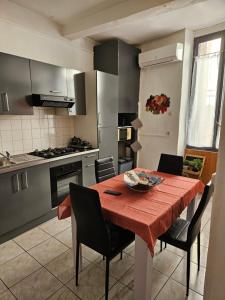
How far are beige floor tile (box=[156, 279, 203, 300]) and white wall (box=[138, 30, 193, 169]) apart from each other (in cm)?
226

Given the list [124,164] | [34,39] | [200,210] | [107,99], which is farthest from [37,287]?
[34,39]

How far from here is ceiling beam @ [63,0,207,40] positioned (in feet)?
6.95

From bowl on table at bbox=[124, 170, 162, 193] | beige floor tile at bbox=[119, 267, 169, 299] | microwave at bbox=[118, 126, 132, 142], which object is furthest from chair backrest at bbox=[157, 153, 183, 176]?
microwave at bbox=[118, 126, 132, 142]

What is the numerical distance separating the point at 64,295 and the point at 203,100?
3.32 meters

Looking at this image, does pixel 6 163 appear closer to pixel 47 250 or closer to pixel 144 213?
pixel 47 250

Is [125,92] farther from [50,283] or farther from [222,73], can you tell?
[50,283]

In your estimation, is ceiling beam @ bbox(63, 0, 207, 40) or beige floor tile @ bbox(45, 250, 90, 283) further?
ceiling beam @ bbox(63, 0, 207, 40)

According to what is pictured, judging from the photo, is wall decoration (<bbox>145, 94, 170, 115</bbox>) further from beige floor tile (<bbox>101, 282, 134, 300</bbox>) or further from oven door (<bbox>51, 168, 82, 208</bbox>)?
beige floor tile (<bbox>101, 282, 134, 300</bbox>)

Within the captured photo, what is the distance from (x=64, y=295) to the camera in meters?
1.54

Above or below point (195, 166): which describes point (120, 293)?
below

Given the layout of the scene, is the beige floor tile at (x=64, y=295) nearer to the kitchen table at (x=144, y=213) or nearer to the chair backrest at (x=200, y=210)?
the kitchen table at (x=144, y=213)

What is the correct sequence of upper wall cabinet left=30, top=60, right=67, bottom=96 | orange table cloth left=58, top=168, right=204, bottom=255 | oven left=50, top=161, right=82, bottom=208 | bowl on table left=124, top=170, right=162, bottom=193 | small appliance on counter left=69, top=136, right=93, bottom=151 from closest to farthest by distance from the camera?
orange table cloth left=58, top=168, right=204, bottom=255 < bowl on table left=124, top=170, right=162, bottom=193 < upper wall cabinet left=30, top=60, right=67, bottom=96 < oven left=50, top=161, right=82, bottom=208 < small appliance on counter left=69, top=136, right=93, bottom=151

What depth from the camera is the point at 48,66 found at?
262cm

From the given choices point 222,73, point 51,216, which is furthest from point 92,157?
point 222,73
